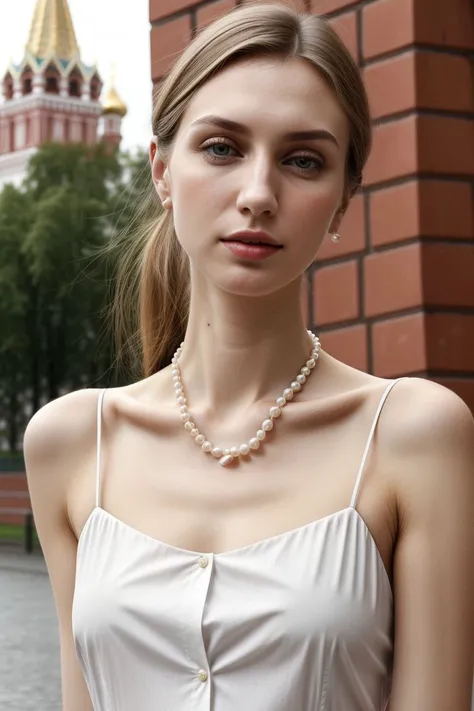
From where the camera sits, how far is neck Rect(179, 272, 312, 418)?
1541 millimetres

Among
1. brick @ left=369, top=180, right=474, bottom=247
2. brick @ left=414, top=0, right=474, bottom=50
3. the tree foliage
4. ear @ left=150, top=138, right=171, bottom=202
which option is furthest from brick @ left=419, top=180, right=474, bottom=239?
the tree foliage

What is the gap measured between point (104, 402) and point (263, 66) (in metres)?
0.44

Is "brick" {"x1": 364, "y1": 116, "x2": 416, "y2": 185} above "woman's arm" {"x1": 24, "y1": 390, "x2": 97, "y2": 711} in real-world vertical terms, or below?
above

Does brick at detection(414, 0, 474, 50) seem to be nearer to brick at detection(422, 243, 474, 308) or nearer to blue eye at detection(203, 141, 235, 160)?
brick at detection(422, 243, 474, 308)

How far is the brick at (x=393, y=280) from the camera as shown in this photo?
2.60 metres

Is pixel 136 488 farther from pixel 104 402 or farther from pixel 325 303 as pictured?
pixel 325 303

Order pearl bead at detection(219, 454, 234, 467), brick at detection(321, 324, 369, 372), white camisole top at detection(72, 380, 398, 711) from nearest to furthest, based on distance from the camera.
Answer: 1. white camisole top at detection(72, 380, 398, 711)
2. pearl bead at detection(219, 454, 234, 467)
3. brick at detection(321, 324, 369, 372)

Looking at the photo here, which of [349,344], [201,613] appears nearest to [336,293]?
[349,344]

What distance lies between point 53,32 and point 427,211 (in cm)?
6523

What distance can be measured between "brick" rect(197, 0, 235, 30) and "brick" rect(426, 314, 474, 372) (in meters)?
0.83

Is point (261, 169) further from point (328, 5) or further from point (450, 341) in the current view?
point (328, 5)

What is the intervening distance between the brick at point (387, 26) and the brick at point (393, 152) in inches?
5.7

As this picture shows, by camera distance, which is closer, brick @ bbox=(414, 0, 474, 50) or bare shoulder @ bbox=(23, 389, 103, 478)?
bare shoulder @ bbox=(23, 389, 103, 478)

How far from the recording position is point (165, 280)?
175 centimetres
